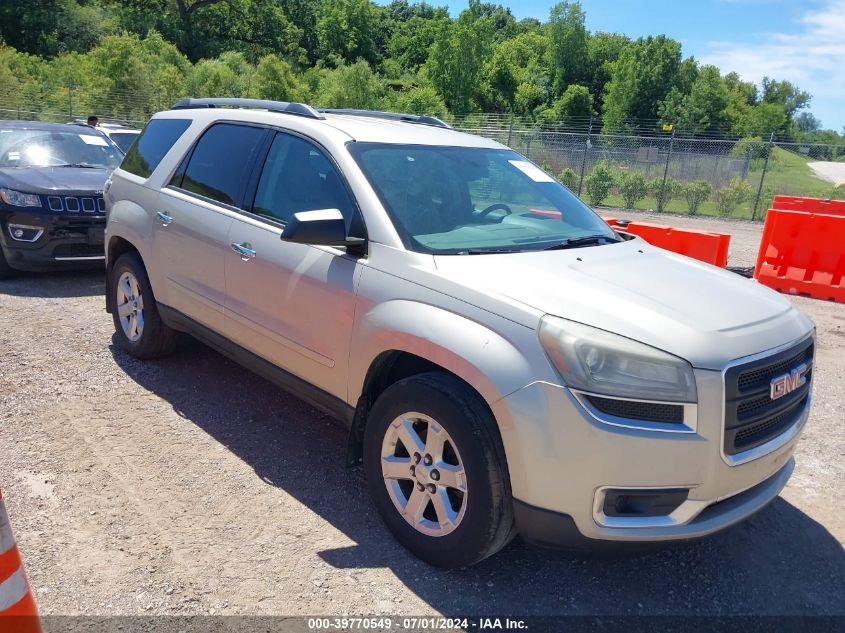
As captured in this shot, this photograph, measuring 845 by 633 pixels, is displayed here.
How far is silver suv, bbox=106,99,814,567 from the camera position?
2.31 m

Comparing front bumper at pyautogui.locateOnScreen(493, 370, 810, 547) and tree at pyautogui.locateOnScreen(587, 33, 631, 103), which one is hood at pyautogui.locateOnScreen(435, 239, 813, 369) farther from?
tree at pyautogui.locateOnScreen(587, 33, 631, 103)

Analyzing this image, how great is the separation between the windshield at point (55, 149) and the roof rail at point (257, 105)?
3.94 meters

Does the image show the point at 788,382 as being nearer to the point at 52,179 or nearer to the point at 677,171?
the point at 52,179

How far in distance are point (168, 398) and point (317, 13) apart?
102 m

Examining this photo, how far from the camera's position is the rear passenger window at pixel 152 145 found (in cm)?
466

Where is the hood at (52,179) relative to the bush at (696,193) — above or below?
below

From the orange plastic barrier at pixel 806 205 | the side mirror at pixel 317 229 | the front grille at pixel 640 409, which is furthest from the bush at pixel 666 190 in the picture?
the front grille at pixel 640 409

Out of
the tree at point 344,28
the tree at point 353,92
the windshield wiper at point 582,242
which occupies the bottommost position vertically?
the windshield wiper at point 582,242

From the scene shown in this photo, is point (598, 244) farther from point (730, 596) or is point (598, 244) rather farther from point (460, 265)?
point (730, 596)

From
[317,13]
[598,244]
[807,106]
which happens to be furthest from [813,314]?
[807,106]

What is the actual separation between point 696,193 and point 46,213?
749 inches

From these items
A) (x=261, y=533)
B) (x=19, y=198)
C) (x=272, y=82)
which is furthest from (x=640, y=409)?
(x=272, y=82)

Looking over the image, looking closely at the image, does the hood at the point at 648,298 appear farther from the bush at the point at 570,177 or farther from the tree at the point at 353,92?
the tree at the point at 353,92

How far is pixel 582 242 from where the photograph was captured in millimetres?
3414
